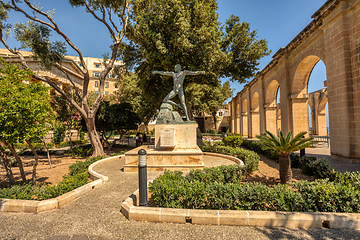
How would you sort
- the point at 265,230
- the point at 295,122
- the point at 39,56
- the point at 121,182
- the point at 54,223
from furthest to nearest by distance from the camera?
the point at 295,122
the point at 39,56
the point at 121,182
the point at 54,223
the point at 265,230

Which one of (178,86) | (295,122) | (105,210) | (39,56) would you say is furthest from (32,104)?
(295,122)

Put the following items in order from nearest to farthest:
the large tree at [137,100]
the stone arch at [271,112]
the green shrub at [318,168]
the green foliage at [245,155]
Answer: the green shrub at [318,168]
the green foliage at [245,155]
the stone arch at [271,112]
the large tree at [137,100]

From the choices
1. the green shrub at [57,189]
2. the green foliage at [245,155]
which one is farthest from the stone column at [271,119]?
the green shrub at [57,189]

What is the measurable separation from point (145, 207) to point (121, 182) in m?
2.62

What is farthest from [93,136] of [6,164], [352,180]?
[352,180]

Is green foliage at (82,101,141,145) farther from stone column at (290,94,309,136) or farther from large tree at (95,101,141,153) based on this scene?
stone column at (290,94,309,136)

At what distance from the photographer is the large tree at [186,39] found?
448 inches

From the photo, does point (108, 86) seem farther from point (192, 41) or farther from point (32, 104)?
point (32, 104)

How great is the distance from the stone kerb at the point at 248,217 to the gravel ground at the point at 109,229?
0.30 feet

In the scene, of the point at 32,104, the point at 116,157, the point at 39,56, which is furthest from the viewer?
the point at 39,56

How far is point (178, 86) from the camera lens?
874 cm

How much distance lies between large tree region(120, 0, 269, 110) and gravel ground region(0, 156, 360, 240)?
33.0 ft

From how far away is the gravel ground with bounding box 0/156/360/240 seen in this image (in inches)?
117

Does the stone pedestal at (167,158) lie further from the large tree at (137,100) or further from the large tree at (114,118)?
the large tree at (137,100)
